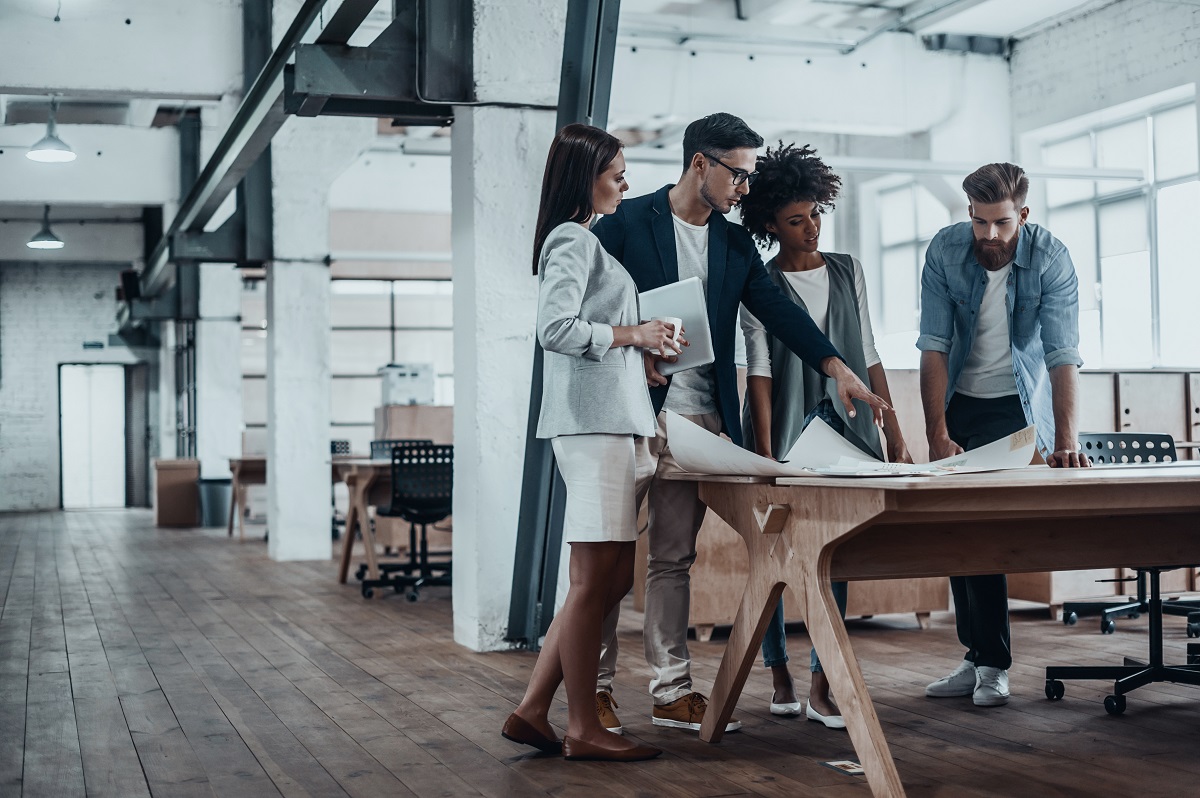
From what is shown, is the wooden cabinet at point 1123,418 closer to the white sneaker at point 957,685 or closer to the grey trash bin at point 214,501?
the white sneaker at point 957,685

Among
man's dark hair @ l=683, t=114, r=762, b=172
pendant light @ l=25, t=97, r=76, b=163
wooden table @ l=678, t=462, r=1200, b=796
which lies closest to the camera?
wooden table @ l=678, t=462, r=1200, b=796

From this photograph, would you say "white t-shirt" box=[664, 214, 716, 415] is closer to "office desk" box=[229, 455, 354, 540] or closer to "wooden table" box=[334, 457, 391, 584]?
"wooden table" box=[334, 457, 391, 584]

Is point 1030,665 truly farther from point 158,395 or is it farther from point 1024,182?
point 158,395

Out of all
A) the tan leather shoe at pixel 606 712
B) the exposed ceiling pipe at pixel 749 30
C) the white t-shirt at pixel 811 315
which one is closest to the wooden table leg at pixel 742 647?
the tan leather shoe at pixel 606 712

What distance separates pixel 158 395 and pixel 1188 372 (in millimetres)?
16344

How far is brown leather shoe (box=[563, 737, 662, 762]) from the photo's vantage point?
2.97 m

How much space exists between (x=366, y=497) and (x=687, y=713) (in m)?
4.26

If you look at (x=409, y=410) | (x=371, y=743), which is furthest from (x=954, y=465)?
(x=409, y=410)

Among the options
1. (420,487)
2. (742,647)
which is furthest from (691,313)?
(420,487)

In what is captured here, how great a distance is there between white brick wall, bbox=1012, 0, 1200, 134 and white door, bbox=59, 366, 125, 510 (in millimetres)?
13826

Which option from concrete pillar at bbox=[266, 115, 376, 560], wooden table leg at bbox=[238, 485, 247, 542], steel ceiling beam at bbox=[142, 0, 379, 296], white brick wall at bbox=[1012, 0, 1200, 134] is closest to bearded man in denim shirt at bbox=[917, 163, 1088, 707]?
steel ceiling beam at bbox=[142, 0, 379, 296]

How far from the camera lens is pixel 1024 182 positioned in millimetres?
3424

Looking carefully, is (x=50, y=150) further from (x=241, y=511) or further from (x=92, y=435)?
(x=92, y=435)

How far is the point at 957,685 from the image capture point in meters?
3.83
